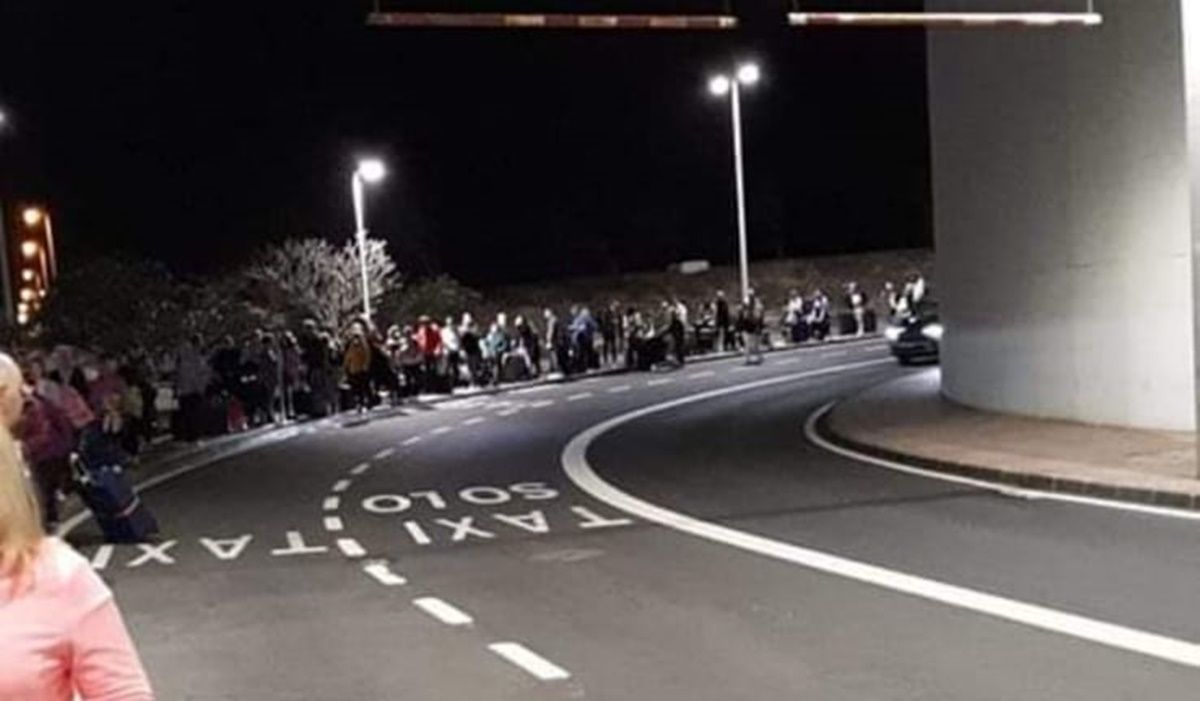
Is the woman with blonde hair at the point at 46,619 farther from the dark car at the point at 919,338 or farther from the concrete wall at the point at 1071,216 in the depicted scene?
the dark car at the point at 919,338

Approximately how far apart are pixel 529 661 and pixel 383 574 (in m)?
4.00

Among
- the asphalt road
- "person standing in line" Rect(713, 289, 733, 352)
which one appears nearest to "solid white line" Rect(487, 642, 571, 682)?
the asphalt road

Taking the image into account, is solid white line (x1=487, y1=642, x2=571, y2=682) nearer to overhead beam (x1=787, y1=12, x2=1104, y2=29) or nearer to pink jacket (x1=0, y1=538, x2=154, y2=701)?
pink jacket (x1=0, y1=538, x2=154, y2=701)

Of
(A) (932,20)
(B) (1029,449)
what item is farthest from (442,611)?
(B) (1029,449)

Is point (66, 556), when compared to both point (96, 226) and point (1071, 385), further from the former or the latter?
point (96, 226)

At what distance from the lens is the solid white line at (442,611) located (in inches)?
448

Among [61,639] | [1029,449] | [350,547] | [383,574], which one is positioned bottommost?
[1029,449]

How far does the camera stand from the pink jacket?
319 cm

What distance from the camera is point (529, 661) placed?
32.5 feet

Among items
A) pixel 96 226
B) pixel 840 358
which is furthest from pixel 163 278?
pixel 96 226

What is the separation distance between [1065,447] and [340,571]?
8853 millimetres

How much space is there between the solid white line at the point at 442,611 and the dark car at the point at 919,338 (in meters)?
28.0

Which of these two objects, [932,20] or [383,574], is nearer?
[383,574]

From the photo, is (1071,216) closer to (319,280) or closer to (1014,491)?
(1014,491)
